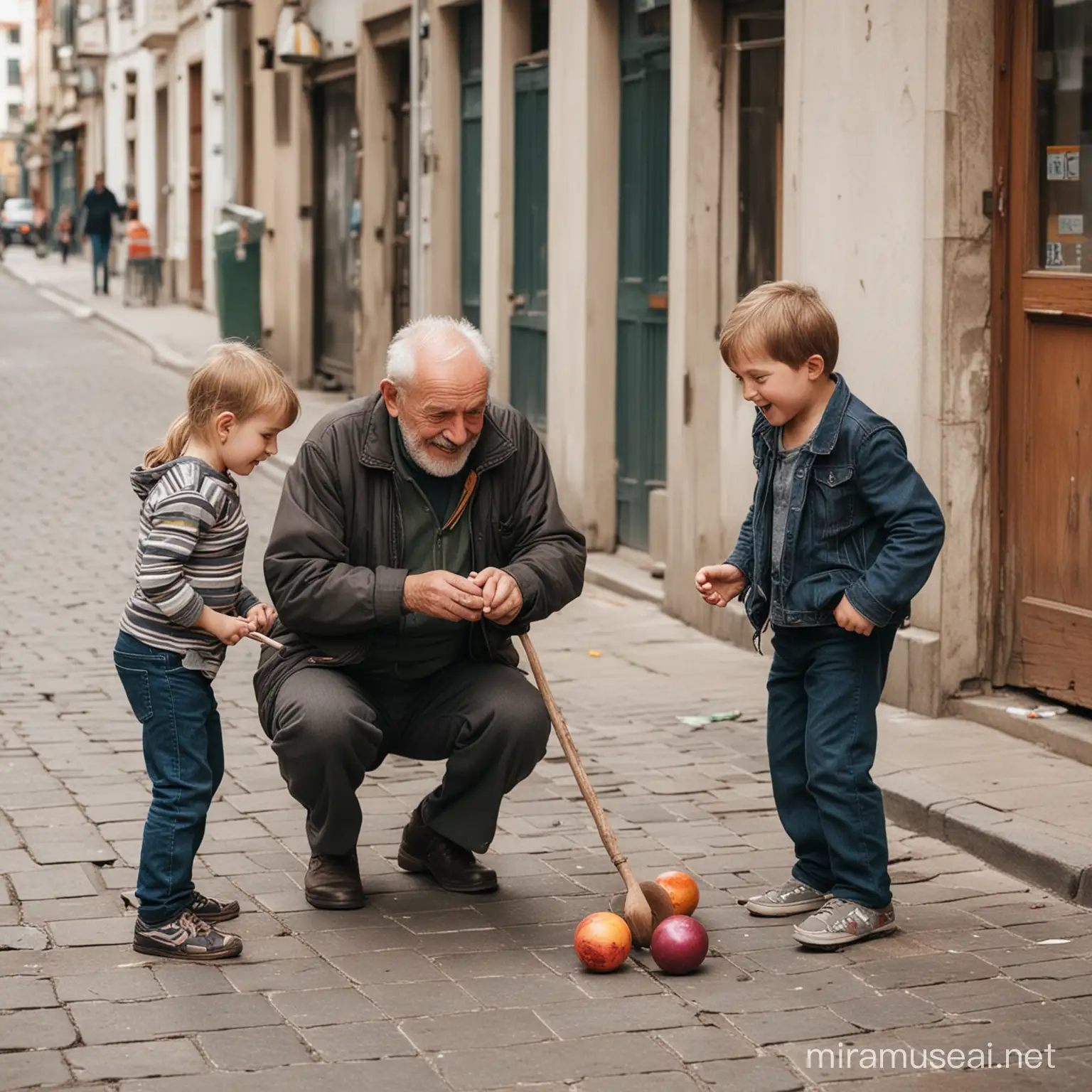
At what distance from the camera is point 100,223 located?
33.3 metres

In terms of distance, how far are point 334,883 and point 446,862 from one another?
1.10ft

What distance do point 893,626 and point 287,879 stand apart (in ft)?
5.59

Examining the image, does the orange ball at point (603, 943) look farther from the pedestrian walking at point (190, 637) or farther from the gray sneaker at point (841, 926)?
the pedestrian walking at point (190, 637)

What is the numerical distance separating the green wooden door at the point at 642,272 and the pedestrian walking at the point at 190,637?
544 centimetres

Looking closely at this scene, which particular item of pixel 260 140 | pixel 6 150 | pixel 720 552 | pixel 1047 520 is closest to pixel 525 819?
pixel 1047 520

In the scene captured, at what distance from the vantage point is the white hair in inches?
195

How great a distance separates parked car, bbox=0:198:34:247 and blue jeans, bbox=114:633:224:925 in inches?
2291

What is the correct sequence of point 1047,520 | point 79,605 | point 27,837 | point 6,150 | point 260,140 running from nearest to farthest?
point 27,837 → point 1047,520 → point 79,605 → point 260,140 → point 6,150

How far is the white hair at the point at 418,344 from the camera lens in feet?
16.3

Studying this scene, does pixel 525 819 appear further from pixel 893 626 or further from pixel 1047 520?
pixel 1047 520

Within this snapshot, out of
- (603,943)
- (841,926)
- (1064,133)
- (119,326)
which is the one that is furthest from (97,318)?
(603,943)

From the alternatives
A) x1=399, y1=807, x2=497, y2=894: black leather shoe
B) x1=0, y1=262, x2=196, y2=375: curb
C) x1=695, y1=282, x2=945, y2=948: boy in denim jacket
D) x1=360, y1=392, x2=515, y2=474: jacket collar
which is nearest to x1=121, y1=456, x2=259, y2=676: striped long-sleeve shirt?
x1=360, y1=392, x2=515, y2=474: jacket collar

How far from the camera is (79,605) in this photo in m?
9.62

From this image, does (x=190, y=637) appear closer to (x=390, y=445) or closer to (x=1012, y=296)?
(x=390, y=445)
